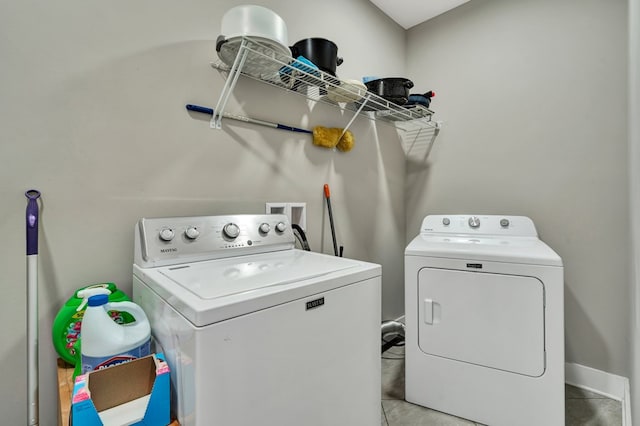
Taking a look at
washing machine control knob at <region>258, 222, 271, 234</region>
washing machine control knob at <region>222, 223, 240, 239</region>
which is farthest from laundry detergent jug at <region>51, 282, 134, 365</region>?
washing machine control knob at <region>258, 222, 271, 234</region>

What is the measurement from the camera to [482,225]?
216 cm

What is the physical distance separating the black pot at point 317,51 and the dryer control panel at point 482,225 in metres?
1.42

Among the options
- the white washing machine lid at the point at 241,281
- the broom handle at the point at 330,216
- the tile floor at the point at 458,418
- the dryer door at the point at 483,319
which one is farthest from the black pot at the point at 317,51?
the tile floor at the point at 458,418

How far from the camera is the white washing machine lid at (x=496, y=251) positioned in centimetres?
146

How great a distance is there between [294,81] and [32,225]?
130 cm

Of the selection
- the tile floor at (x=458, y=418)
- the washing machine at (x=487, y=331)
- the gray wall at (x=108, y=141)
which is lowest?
the tile floor at (x=458, y=418)

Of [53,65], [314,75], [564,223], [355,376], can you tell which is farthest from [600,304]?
[53,65]

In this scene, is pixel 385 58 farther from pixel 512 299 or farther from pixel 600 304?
pixel 600 304

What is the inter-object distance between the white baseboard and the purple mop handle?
9.40 ft

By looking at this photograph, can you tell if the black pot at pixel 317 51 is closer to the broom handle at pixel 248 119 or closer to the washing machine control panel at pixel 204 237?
the broom handle at pixel 248 119

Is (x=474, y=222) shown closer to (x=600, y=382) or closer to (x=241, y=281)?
(x=600, y=382)

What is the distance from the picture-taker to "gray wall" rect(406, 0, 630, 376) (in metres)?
1.84

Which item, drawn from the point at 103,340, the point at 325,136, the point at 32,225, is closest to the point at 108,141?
the point at 32,225

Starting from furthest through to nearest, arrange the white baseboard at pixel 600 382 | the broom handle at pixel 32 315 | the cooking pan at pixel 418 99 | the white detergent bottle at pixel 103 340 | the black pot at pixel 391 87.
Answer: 1. the cooking pan at pixel 418 99
2. the black pot at pixel 391 87
3. the white baseboard at pixel 600 382
4. the broom handle at pixel 32 315
5. the white detergent bottle at pixel 103 340
